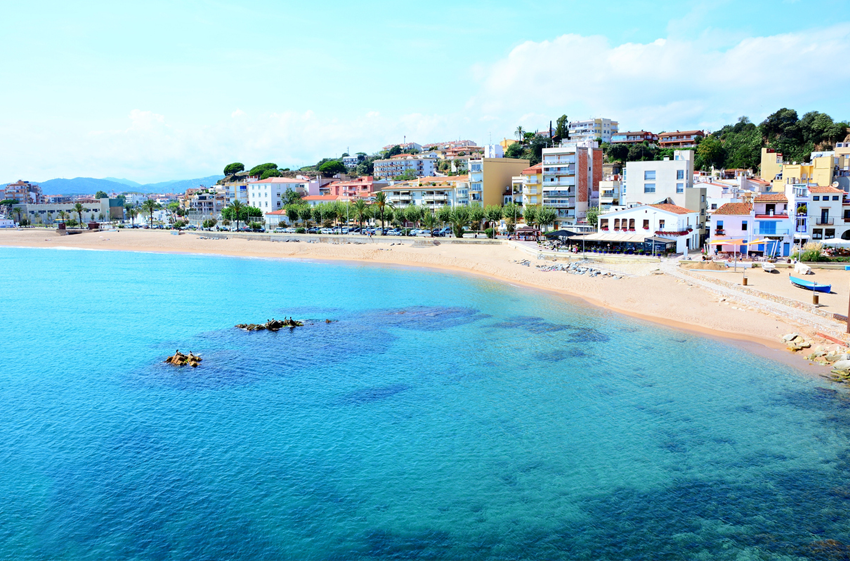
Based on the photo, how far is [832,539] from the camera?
1542 cm

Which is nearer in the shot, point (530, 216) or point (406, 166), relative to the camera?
point (530, 216)

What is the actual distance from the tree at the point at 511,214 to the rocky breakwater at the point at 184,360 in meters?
60.4

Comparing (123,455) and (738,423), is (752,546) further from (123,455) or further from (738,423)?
(123,455)

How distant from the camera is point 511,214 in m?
88.6

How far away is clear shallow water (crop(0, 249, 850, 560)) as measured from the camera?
15797mm

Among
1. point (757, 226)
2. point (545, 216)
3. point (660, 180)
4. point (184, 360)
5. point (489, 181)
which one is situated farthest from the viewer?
point (489, 181)

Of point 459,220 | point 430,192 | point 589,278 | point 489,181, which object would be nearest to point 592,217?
point 459,220

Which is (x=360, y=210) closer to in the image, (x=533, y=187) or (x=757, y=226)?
(x=533, y=187)

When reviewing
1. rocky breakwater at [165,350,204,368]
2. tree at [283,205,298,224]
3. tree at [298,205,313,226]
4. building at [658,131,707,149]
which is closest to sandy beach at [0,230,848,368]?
tree at [298,205,313,226]

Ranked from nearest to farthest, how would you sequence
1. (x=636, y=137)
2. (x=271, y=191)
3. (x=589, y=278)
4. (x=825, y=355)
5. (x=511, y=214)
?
1. (x=825, y=355)
2. (x=589, y=278)
3. (x=511, y=214)
4. (x=271, y=191)
5. (x=636, y=137)

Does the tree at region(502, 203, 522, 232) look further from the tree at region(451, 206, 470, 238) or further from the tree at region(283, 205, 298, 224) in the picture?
the tree at region(283, 205, 298, 224)

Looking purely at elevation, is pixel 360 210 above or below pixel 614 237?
above

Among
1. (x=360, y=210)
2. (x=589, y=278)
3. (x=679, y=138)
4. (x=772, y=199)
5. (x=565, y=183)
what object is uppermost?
(x=679, y=138)

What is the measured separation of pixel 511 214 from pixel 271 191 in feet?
213
